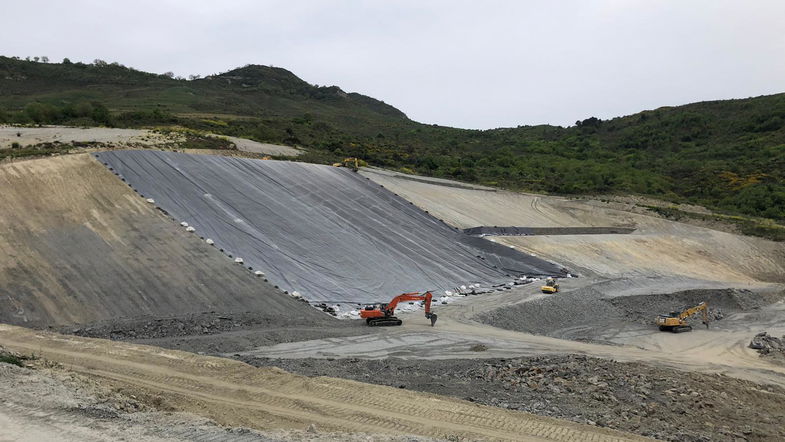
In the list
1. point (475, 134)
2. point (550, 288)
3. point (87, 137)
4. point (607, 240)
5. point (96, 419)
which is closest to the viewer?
point (96, 419)

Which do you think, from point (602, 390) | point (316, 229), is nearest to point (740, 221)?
point (316, 229)

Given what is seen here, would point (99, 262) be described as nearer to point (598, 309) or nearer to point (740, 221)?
point (598, 309)

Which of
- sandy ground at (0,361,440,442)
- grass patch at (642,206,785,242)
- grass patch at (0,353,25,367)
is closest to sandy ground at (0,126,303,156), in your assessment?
grass patch at (0,353,25,367)

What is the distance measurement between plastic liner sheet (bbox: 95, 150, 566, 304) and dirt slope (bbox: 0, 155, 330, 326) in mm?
1360

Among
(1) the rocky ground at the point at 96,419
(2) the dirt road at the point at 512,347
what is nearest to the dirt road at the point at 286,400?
(1) the rocky ground at the point at 96,419

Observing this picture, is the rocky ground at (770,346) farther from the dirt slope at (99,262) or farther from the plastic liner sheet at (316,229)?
the dirt slope at (99,262)

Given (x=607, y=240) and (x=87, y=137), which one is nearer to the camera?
(x=87, y=137)

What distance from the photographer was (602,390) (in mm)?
13305

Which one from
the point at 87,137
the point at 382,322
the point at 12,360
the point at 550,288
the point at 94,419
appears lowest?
the point at 382,322

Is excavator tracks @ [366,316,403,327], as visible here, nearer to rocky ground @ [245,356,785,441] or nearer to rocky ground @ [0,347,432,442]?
rocky ground @ [245,356,785,441]

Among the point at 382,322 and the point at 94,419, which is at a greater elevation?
the point at 94,419

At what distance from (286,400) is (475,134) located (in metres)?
92.1

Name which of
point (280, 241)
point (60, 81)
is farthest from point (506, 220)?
point (60, 81)

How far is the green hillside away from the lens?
5444 cm
